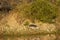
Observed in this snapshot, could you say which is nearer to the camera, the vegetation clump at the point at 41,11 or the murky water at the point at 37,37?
the murky water at the point at 37,37

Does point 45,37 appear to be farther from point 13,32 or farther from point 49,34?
point 13,32

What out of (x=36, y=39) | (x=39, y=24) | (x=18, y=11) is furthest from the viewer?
(x=18, y=11)

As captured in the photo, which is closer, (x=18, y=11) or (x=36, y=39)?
(x=36, y=39)

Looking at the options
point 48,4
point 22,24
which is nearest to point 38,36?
point 22,24

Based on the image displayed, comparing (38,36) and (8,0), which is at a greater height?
(8,0)

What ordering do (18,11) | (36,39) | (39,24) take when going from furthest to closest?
1. (18,11)
2. (39,24)
3. (36,39)

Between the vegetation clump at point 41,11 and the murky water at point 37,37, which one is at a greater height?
the vegetation clump at point 41,11

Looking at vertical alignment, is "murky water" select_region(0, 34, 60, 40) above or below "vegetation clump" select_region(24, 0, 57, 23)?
below

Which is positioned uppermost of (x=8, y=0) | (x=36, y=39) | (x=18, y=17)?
(x=8, y=0)

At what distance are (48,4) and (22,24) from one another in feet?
3.21

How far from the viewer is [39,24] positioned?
5.71 meters

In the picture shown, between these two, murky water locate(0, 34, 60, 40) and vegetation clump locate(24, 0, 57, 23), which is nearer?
murky water locate(0, 34, 60, 40)

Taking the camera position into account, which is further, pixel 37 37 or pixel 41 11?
pixel 41 11

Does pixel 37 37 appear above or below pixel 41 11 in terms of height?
below
